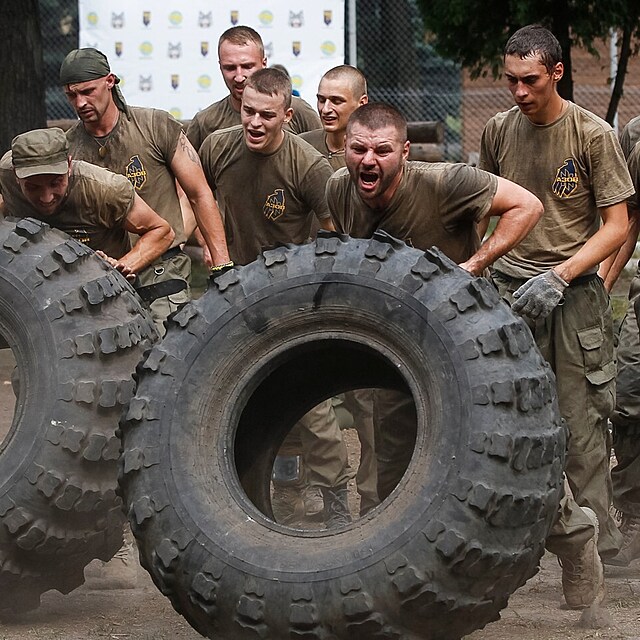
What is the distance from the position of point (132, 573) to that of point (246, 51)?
3030 millimetres

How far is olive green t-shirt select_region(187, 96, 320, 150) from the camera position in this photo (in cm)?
743

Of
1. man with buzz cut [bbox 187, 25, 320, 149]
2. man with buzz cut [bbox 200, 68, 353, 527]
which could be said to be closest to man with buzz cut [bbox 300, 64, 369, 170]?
man with buzz cut [bbox 187, 25, 320, 149]

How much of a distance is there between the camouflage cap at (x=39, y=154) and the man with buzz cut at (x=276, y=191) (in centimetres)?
102

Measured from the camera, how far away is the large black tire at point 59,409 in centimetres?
503

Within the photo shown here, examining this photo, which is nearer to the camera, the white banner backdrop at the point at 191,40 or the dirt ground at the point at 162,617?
the dirt ground at the point at 162,617

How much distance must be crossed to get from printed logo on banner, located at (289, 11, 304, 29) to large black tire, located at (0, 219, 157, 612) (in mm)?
7865

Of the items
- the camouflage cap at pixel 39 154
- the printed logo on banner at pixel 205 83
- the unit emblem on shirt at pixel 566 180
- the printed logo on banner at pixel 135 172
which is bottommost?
the printed logo on banner at pixel 205 83

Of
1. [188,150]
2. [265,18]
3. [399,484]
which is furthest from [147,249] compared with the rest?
[265,18]

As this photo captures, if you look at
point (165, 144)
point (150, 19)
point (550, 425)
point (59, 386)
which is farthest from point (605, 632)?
point (150, 19)

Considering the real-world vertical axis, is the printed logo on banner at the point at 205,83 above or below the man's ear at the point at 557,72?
below

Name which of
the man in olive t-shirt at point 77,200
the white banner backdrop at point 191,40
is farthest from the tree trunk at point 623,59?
the man in olive t-shirt at point 77,200

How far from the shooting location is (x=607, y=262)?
244 inches

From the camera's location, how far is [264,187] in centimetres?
655

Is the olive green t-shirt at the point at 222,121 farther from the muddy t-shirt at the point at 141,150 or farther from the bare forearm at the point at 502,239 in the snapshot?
the bare forearm at the point at 502,239
